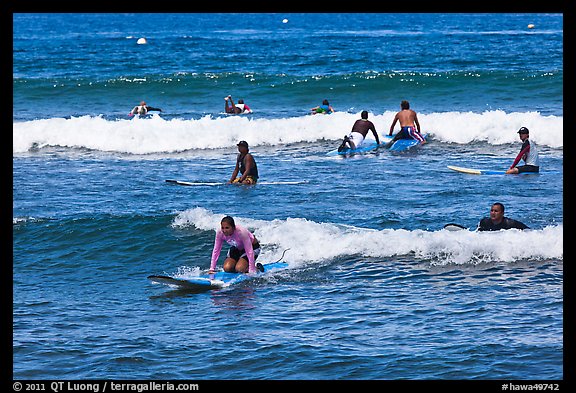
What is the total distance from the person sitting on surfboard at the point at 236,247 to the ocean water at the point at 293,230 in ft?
1.02

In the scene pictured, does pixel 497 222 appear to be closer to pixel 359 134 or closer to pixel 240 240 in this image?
pixel 240 240

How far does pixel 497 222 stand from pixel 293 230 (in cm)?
341

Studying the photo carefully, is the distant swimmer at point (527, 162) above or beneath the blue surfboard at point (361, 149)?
beneath

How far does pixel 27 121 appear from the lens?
1230 inches

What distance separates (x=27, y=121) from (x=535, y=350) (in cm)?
2510

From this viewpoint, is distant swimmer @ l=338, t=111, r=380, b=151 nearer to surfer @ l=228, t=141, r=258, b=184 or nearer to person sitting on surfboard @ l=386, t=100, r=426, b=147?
person sitting on surfboard @ l=386, t=100, r=426, b=147

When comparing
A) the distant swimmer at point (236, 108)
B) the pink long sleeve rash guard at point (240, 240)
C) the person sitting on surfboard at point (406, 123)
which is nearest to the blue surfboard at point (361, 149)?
the person sitting on surfboard at point (406, 123)

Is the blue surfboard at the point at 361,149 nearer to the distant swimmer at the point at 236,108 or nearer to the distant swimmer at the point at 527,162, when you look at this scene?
the distant swimmer at the point at 527,162

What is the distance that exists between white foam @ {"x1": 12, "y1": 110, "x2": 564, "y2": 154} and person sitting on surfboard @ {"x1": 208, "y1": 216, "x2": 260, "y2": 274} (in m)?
14.6

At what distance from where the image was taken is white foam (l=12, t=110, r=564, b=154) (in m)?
27.1

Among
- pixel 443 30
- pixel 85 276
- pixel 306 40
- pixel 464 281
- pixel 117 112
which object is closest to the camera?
pixel 464 281

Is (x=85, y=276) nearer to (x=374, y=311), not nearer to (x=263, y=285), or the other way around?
(x=263, y=285)

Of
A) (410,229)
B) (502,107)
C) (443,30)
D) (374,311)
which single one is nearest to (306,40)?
(443,30)

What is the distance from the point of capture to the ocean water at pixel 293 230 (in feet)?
31.8
